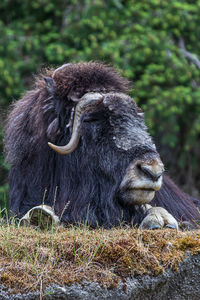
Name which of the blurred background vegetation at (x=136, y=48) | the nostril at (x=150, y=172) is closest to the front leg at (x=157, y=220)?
the nostril at (x=150, y=172)

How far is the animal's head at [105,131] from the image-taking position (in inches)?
132

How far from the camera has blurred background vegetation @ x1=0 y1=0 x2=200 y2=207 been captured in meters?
8.58

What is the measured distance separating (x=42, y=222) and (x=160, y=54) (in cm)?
597

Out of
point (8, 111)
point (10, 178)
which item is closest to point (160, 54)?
point (8, 111)

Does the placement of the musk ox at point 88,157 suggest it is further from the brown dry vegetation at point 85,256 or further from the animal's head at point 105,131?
the brown dry vegetation at point 85,256

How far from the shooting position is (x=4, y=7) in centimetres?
962

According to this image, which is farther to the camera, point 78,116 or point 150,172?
point 78,116

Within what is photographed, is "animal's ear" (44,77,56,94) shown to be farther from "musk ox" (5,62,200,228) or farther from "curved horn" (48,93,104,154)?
"curved horn" (48,93,104,154)

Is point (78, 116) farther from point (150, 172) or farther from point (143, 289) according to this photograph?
point (143, 289)

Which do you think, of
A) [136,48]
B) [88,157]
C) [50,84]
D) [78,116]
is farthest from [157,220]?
[136,48]

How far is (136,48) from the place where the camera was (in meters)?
8.69

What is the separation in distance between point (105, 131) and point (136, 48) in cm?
529

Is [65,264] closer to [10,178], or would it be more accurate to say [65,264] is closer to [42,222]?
[42,222]

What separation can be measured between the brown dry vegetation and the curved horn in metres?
0.95
